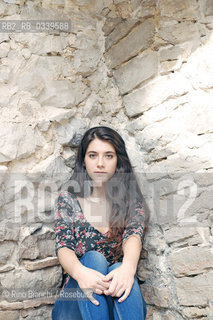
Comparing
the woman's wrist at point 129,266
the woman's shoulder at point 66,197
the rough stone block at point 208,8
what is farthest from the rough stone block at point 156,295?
the rough stone block at point 208,8

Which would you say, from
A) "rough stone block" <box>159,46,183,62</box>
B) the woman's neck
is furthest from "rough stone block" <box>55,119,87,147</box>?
"rough stone block" <box>159,46,183,62</box>

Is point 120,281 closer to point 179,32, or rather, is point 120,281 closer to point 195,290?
point 195,290

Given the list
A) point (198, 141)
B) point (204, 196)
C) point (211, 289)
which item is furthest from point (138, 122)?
A: point (211, 289)

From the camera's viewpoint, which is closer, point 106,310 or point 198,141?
point 106,310

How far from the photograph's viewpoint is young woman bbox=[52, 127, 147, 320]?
1.55m

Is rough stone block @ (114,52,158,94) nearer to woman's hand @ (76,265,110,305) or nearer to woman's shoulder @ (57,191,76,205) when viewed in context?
woman's shoulder @ (57,191,76,205)

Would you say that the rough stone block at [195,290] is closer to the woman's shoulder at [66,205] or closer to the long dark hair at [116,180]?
the long dark hair at [116,180]

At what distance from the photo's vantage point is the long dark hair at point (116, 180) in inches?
75.7

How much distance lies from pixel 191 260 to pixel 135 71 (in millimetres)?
995

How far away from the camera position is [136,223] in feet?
6.02

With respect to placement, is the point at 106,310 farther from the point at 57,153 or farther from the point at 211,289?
the point at 57,153

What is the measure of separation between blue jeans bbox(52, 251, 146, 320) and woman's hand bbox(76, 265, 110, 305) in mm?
21

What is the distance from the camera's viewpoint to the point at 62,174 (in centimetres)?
197

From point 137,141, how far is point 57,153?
0.43 meters
